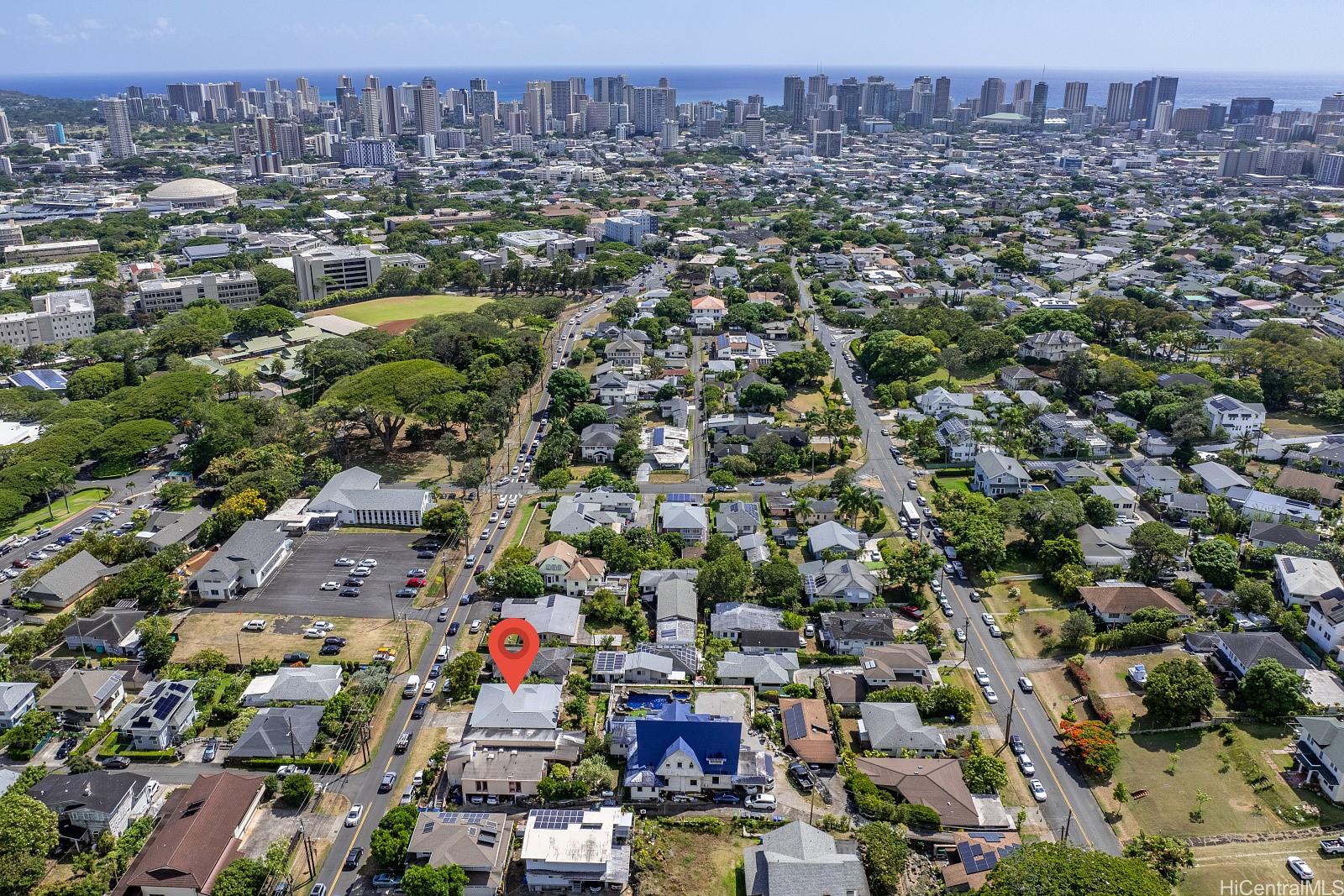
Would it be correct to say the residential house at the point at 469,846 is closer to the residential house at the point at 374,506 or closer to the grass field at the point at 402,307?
the residential house at the point at 374,506

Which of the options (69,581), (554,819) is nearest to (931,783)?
(554,819)

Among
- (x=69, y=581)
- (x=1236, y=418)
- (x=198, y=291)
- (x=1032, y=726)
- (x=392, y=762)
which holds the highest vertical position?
(x=198, y=291)

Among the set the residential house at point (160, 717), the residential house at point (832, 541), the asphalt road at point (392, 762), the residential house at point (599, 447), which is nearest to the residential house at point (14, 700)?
the residential house at point (160, 717)

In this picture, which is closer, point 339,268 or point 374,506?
point 374,506

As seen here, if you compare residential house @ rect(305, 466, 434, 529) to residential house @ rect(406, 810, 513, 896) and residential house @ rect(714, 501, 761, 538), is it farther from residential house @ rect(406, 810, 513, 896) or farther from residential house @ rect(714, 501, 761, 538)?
residential house @ rect(406, 810, 513, 896)

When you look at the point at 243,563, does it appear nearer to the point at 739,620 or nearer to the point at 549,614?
the point at 549,614

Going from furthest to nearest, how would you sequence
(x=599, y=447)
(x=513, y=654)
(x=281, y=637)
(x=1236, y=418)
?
(x=1236, y=418)
(x=599, y=447)
(x=281, y=637)
(x=513, y=654)

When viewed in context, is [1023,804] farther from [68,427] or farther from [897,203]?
[897,203]
